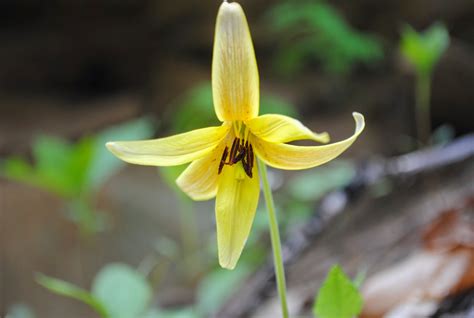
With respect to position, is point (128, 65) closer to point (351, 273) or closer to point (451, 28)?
point (451, 28)

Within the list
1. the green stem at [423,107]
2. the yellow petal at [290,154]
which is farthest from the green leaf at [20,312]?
the green stem at [423,107]

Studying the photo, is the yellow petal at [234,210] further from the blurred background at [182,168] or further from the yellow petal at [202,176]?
the blurred background at [182,168]

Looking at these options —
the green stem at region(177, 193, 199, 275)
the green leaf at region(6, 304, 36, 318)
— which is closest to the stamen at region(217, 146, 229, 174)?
the green leaf at region(6, 304, 36, 318)

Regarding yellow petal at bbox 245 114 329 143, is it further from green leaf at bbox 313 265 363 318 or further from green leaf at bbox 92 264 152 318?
green leaf at bbox 92 264 152 318

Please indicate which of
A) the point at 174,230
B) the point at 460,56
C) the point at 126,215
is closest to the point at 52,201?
the point at 126,215

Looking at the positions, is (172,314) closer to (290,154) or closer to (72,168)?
(290,154)

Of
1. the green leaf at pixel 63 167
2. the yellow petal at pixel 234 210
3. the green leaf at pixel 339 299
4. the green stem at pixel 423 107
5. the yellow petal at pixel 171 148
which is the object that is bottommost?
the green leaf at pixel 339 299
